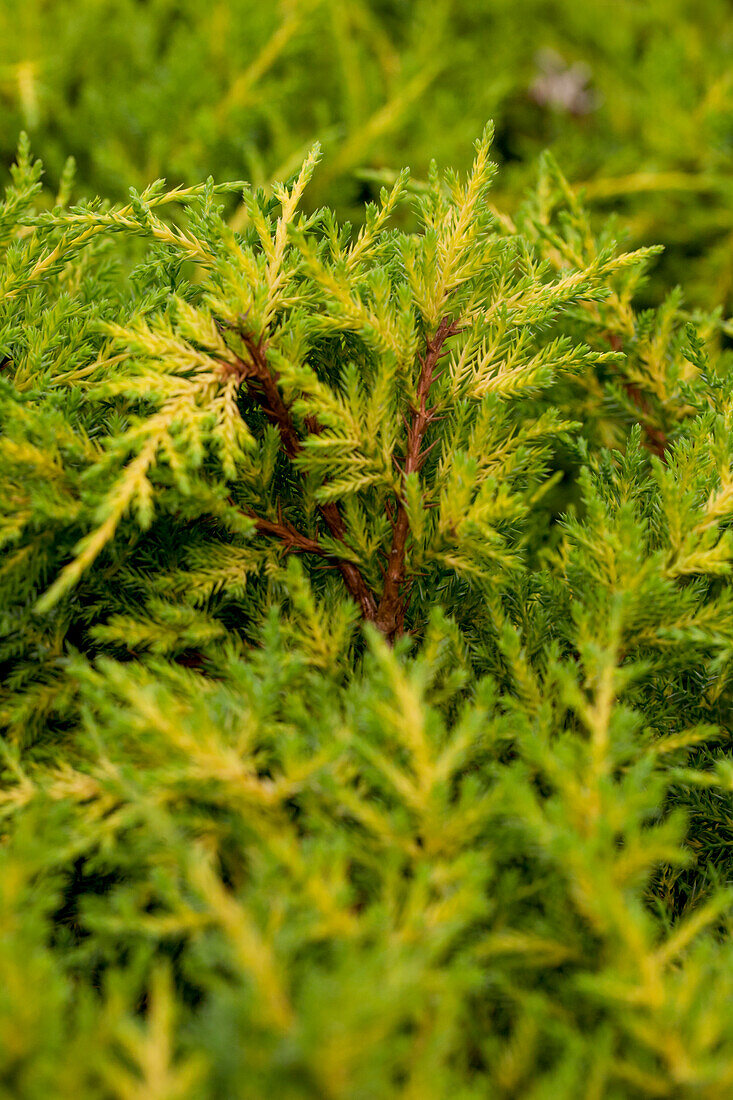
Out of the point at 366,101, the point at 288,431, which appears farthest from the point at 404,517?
the point at 366,101

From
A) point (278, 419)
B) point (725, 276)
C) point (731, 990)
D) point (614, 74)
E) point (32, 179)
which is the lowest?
point (725, 276)

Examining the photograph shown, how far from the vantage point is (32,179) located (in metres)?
0.99

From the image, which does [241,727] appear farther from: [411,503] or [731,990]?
[731,990]

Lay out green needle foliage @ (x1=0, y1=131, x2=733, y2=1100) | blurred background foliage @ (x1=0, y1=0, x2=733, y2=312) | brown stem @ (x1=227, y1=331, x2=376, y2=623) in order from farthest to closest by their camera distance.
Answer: blurred background foliage @ (x1=0, y1=0, x2=733, y2=312) < brown stem @ (x1=227, y1=331, x2=376, y2=623) < green needle foliage @ (x1=0, y1=131, x2=733, y2=1100)

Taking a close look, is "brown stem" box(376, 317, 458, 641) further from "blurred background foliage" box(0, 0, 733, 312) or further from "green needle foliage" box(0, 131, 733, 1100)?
"blurred background foliage" box(0, 0, 733, 312)

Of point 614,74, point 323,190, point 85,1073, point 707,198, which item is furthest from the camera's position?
point 614,74

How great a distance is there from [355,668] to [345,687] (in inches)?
1.0

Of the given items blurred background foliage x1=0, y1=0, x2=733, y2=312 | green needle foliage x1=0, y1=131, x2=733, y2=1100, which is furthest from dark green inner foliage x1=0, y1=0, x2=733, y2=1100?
blurred background foliage x1=0, y1=0, x2=733, y2=312

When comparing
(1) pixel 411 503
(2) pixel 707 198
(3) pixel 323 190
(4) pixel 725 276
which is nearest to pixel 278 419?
(1) pixel 411 503

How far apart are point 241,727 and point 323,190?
1288 mm

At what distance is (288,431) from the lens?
93cm

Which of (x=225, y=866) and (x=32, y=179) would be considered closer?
(x=225, y=866)

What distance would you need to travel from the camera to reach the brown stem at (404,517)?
0.93 m

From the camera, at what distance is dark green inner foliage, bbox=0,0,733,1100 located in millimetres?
650
